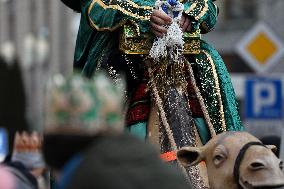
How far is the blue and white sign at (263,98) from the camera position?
12.6 m

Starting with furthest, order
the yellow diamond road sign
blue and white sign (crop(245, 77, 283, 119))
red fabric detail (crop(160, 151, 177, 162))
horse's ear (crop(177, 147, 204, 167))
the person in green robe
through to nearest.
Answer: the yellow diamond road sign < blue and white sign (crop(245, 77, 283, 119)) < the person in green robe < red fabric detail (crop(160, 151, 177, 162)) < horse's ear (crop(177, 147, 204, 167))

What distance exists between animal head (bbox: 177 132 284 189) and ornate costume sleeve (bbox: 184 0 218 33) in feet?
3.42

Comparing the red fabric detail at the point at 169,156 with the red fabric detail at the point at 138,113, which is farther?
the red fabric detail at the point at 138,113

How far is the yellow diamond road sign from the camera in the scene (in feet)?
42.5

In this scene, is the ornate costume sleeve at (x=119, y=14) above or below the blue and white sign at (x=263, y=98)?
above

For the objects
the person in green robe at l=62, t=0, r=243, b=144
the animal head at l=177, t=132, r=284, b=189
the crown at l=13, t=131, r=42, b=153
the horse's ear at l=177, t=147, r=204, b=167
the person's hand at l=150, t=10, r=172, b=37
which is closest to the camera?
the animal head at l=177, t=132, r=284, b=189

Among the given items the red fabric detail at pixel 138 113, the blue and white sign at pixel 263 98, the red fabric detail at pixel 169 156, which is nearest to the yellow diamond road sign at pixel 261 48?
the blue and white sign at pixel 263 98

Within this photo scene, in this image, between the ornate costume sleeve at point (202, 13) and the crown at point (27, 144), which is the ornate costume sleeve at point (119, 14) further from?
→ the crown at point (27, 144)

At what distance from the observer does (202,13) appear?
19.8 ft

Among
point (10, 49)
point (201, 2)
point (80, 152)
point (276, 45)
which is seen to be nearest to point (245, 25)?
point (10, 49)

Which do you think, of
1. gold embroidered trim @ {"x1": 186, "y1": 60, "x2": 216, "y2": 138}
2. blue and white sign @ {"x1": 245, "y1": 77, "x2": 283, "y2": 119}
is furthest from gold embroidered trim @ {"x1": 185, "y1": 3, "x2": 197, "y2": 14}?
blue and white sign @ {"x1": 245, "y1": 77, "x2": 283, "y2": 119}

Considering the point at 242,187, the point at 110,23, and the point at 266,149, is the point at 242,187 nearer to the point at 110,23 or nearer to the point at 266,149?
the point at 266,149

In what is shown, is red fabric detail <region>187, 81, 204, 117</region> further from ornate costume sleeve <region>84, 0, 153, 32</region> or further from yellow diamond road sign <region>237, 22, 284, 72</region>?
yellow diamond road sign <region>237, 22, 284, 72</region>

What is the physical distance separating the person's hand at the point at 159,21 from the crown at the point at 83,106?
2113mm
